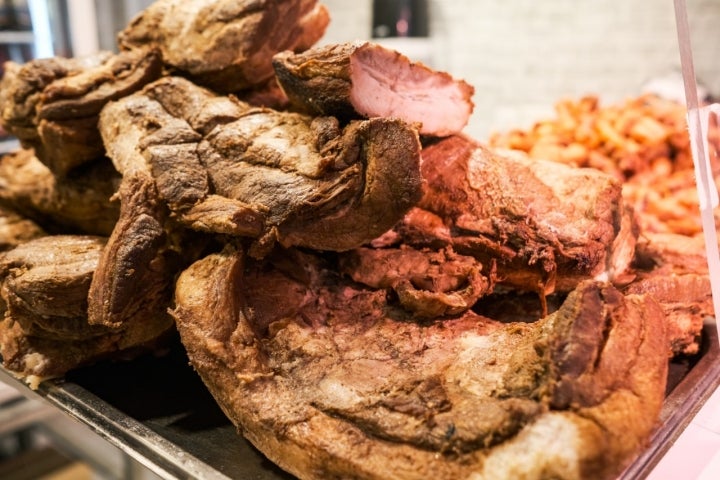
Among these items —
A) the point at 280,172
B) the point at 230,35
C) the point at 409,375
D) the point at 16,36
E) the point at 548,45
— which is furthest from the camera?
the point at 548,45

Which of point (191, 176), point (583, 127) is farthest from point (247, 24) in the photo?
point (583, 127)

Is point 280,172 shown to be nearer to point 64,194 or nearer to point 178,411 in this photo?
point 178,411

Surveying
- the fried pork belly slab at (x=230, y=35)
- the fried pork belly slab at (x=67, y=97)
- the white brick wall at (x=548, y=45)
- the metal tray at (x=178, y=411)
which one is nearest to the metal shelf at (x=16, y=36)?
the white brick wall at (x=548, y=45)

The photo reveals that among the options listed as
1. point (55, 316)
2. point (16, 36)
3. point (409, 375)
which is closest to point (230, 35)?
point (55, 316)

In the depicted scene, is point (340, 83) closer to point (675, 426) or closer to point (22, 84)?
point (675, 426)

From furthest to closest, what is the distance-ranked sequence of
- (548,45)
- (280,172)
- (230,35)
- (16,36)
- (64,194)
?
(548,45) → (16,36) → (64,194) → (230,35) → (280,172)

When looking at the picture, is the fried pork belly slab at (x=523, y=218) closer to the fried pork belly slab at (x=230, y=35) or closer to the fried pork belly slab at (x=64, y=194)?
the fried pork belly slab at (x=230, y=35)

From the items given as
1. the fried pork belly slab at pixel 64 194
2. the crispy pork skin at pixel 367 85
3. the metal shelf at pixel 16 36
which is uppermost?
the crispy pork skin at pixel 367 85

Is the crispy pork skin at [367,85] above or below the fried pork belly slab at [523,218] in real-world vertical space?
above
